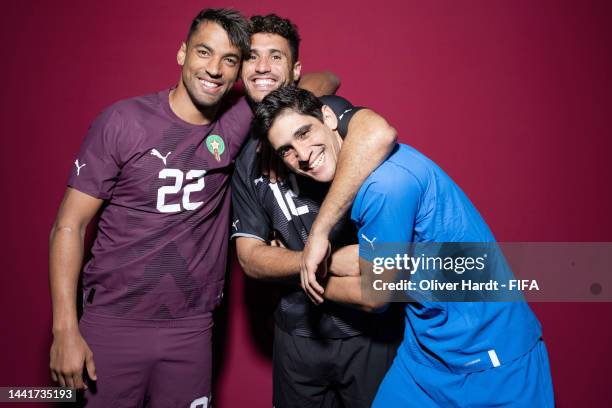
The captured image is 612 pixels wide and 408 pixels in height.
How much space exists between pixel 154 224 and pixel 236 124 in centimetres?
47

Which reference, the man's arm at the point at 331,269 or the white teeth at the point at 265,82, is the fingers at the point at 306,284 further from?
the white teeth at the point at 265,82

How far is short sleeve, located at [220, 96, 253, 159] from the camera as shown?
1.75m

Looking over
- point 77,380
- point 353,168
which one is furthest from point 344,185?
point 77,380

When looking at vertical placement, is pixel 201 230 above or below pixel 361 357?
above

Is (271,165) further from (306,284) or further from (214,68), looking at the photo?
(306,284)

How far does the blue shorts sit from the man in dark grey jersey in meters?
0.26

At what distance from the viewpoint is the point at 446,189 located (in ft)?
4.41

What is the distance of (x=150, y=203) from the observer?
1613mm

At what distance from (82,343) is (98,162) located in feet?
1.92

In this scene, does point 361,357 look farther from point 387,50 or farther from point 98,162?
point 387,50

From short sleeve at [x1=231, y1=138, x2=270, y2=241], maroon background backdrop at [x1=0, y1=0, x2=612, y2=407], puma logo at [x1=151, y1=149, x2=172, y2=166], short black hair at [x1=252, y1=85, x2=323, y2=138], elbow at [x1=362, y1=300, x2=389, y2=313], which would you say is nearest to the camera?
elbow at [x1=362, y1=300, x2=389, y2=313]

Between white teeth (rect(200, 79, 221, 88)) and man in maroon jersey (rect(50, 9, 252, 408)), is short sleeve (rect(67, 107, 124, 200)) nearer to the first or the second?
man in maroon jersey (rect(50, 9, 252, 408))

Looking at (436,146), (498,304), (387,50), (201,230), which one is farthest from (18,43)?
(498,304)

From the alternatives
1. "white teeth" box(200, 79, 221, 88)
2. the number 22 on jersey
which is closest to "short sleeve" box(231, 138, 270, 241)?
the number 22 on jersey
